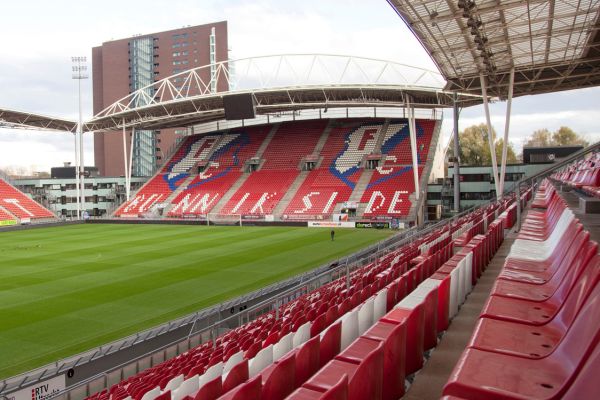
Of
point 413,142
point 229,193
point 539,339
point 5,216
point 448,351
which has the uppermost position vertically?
point 413,142

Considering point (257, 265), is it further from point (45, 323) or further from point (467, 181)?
point (467, 181)

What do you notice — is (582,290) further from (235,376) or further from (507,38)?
(507,38)

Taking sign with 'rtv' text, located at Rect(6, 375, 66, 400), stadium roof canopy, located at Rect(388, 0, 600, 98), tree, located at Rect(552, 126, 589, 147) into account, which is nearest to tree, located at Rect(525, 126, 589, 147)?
tree, located at Rect(552, 126, 589, 147)

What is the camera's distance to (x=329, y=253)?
23.2 metres

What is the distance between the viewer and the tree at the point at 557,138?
65875mm

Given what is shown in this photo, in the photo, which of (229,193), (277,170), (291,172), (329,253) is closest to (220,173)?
(229,193)

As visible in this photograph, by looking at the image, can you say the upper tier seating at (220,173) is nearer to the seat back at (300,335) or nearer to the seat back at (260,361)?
the seat back at (300,335)

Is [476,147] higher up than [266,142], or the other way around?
[476,147]

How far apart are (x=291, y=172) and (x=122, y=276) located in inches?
1074

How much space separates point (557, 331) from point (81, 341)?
450 inches

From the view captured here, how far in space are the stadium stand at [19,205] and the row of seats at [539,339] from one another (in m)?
46.6

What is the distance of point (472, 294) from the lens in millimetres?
5246

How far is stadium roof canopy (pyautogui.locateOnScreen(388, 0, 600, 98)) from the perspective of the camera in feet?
54.4

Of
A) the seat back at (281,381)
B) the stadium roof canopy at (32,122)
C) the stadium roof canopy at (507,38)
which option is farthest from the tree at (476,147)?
the seat back at (281,381)
